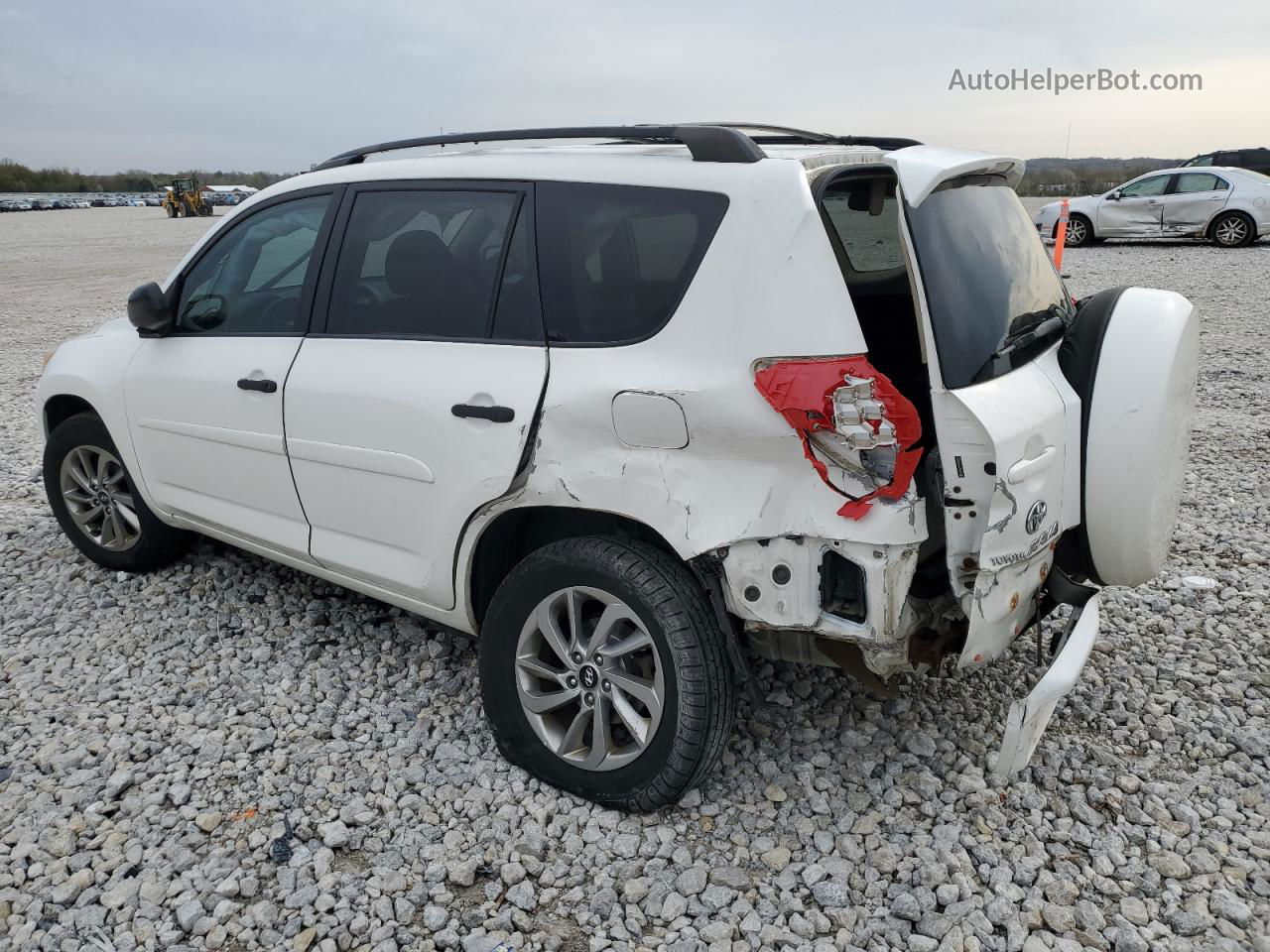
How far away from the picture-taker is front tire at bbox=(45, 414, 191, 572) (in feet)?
14.7

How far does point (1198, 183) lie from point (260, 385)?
19.1 metres

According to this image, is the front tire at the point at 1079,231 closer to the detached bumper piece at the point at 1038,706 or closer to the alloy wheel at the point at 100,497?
the detached bumper piece at the point at 1038,706

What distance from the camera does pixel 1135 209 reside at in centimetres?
1828

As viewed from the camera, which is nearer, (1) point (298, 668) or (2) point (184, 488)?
(1) point (298, 668)

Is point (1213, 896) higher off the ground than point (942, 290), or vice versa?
point (942, 290)

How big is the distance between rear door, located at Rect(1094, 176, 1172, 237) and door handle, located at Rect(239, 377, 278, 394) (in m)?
18.7

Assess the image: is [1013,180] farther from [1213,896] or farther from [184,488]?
[184,488]

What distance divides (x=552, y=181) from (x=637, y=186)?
307mm

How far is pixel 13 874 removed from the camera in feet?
8.98

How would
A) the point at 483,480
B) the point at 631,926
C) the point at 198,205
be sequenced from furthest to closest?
the point at 198,205 < the point at 483,480 < the point at 631,926

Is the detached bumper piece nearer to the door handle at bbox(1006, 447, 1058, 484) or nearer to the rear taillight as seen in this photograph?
the door handle at bbox(1006, 447, 1058, 484)

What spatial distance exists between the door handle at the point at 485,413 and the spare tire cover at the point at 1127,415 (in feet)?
5.22

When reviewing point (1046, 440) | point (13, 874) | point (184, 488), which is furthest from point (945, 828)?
point (184, 488)

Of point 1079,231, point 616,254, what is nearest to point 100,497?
point 616,254
